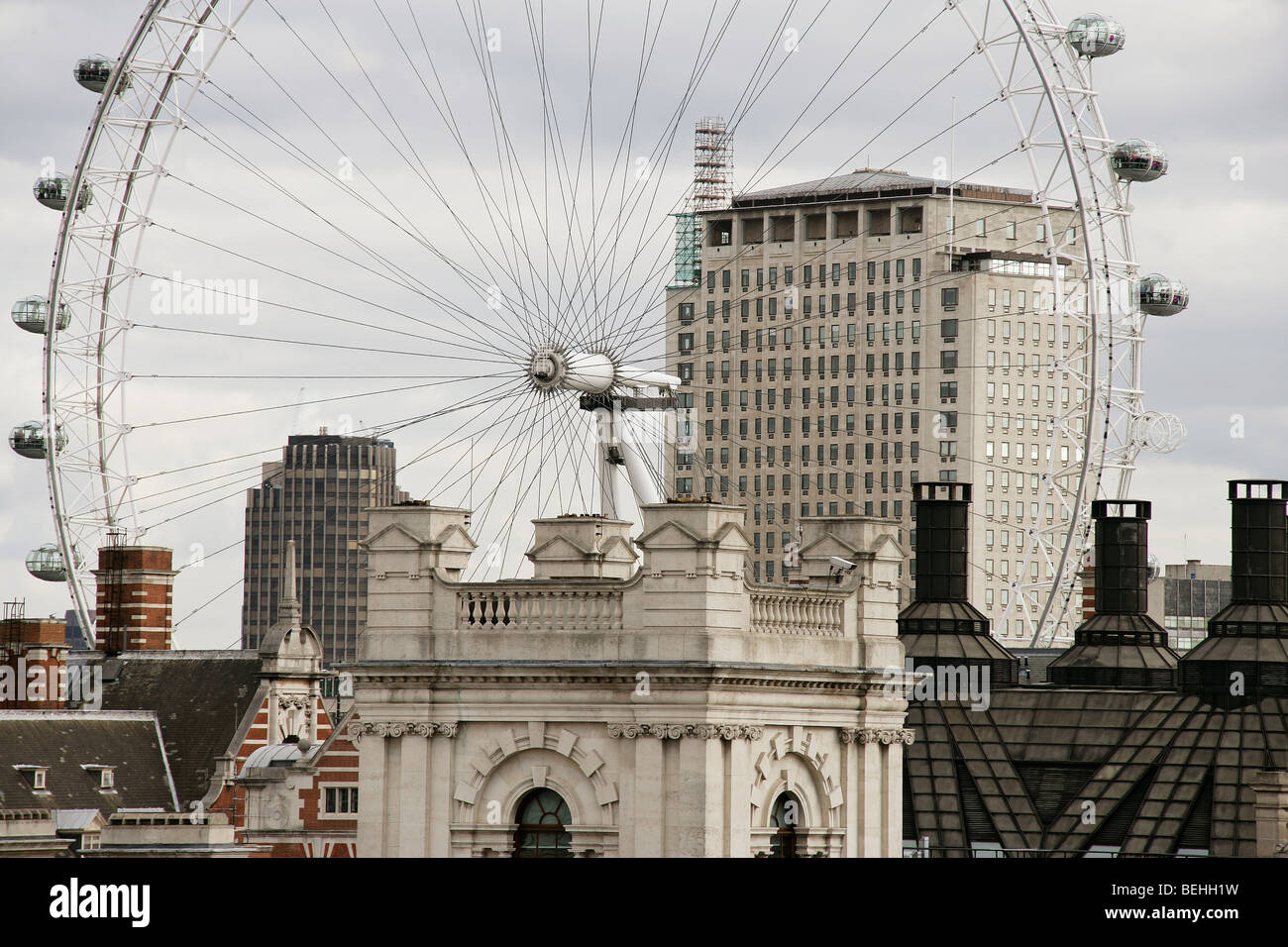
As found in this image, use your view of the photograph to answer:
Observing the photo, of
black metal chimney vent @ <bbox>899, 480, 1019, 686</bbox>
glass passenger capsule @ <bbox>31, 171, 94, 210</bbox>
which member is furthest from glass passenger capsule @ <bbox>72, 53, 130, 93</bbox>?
black metal chimney vent @ <bbox>899, 480, 1019, 686</bbox>

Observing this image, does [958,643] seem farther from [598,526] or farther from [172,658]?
[598,526]

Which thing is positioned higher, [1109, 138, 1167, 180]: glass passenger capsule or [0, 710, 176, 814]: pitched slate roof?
[1109, 138, 1167, 180]: glass passenger capsule

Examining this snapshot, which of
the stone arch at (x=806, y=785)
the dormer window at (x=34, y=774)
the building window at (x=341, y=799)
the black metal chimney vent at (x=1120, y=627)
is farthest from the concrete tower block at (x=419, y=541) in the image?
the black metal chimney vent at (x=1120, y=627)

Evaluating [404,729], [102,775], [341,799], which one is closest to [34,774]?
[102,775]

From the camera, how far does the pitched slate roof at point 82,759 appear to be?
9162 cm

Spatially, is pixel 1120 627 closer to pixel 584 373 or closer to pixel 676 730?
pixel 584 373

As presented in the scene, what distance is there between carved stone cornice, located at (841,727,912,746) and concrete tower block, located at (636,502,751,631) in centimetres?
378

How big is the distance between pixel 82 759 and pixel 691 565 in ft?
192

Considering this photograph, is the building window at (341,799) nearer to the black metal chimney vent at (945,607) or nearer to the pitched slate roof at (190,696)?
the pitched slate roof at (190,696)

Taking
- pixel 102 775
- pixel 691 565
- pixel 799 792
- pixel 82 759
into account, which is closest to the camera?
pixel 691 565

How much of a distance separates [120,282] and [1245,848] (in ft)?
165

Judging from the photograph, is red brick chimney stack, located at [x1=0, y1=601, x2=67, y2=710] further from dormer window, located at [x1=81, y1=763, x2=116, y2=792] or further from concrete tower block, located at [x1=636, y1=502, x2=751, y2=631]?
concrete tower block, located at [x1=636, y1=502, x2=751, y2=631]

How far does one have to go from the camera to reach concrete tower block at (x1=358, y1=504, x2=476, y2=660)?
147 ft

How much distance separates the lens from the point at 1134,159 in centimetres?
10744
